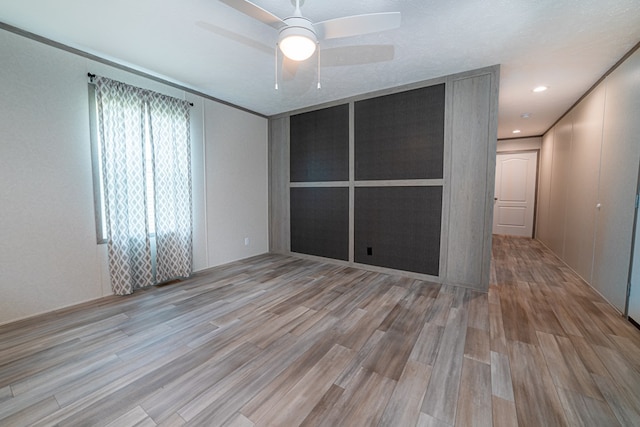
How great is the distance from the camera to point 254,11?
1538 mm

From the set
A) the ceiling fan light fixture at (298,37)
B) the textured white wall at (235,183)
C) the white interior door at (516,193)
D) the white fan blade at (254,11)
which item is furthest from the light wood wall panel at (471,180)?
the white interior door at (516,193)

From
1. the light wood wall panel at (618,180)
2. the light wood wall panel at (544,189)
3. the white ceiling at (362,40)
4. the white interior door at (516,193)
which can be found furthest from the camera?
the white interior door at (516,193)

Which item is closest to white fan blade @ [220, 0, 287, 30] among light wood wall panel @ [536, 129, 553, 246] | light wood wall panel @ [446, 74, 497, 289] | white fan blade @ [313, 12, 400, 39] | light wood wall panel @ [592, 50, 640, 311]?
white fan blade @ [313, 12, 400, 39]

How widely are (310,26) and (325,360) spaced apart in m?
2.33

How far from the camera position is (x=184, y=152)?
341 cm

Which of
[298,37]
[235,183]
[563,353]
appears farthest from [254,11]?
[563,353]

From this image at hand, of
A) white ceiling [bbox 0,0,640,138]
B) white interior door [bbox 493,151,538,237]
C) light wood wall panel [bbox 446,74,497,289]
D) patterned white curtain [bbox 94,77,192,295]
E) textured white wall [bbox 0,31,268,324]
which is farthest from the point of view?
white interior door [bbox 493,151,538,237]

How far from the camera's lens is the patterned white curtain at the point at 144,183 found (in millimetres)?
2752

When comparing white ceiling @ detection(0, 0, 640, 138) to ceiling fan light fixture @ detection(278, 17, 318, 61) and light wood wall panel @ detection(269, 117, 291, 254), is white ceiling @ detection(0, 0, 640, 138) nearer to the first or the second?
ceiling fan light fixture @ detection(278, 17, 318, 61)

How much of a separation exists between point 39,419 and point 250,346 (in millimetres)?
1139

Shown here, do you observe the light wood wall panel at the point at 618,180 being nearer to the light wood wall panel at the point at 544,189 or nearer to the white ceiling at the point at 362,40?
the white ceiling at the point at 362,40

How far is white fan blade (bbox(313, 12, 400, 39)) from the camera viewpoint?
1.58m

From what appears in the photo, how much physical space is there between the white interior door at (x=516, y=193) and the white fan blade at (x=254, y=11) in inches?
274

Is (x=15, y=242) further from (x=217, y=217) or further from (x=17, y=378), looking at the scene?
(x=217, y=217)
